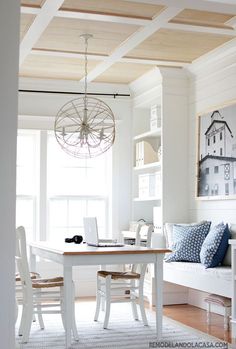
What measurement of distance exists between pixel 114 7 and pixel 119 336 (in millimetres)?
2796

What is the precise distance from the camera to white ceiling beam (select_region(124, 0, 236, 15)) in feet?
14.7

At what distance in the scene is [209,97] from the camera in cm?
660

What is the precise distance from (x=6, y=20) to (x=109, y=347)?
8.98 ft

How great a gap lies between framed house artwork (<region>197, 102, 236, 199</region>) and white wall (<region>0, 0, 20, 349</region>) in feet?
10.9

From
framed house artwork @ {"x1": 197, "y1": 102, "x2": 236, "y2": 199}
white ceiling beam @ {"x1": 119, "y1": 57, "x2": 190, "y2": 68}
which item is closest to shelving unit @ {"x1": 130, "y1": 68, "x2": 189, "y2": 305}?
white ceiling beam @ {"x1": 119, "y1": 57, "x2": 190, "y2": 68}

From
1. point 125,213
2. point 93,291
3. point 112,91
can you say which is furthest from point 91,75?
point 93,291

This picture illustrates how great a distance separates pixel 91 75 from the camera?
23.9 feet

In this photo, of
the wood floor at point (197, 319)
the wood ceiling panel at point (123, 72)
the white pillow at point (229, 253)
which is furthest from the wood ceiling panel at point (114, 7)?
the wood floor at point (197, 319)

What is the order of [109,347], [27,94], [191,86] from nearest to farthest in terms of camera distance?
[109,347] < [191,86] < [27,94]

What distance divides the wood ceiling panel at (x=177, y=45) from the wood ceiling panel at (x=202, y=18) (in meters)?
0.29

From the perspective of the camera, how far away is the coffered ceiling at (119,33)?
16.0 feet

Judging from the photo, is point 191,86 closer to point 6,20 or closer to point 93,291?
point 93,291

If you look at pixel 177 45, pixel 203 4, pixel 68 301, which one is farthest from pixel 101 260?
pixel 177 45

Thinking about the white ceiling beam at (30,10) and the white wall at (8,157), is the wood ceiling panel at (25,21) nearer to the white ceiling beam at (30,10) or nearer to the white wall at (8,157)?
the white ceiling beam at (30,10)
